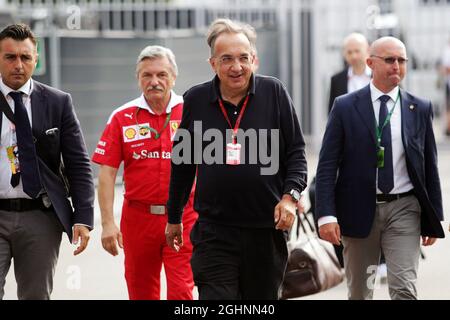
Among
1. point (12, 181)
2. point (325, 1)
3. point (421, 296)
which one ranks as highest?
point (325, 1)

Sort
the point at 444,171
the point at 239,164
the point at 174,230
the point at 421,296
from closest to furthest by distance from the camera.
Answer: the point at 239,164
the point at 174,230
the point at 421,296
the point at 444,171

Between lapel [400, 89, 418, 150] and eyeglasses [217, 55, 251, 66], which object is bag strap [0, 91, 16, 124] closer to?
eyeglasses [217, 55, 251, 66]

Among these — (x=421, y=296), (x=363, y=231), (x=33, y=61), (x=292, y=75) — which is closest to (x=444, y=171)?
(x=292, y=75)

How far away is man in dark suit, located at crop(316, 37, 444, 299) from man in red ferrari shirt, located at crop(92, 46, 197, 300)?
3.10 ft

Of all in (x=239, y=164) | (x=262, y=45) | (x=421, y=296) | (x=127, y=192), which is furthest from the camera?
(x=262, y=45)

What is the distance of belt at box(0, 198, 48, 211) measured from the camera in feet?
20.3

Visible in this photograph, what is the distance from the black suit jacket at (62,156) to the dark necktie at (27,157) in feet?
0.19

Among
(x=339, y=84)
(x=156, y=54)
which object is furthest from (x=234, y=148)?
(x=339, y=84)

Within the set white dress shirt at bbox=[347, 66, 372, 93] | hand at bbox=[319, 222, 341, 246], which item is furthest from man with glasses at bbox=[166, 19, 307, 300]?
white dress shirt at bbox=[347, 66, 372, 93]

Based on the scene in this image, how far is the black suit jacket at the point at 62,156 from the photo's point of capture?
6.29m

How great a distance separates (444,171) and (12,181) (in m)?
11.1

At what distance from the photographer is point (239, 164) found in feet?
19.7

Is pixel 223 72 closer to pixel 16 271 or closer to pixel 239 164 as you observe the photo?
pixel 239 164

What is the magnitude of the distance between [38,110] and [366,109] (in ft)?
6.41
